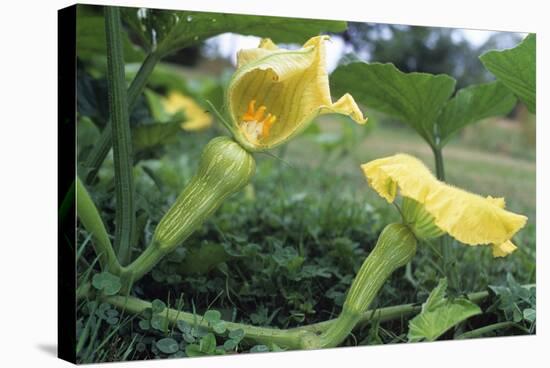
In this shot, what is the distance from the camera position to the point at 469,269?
2426 millimetres

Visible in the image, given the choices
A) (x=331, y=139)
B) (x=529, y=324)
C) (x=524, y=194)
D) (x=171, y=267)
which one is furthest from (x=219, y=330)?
(x=331, y=139)

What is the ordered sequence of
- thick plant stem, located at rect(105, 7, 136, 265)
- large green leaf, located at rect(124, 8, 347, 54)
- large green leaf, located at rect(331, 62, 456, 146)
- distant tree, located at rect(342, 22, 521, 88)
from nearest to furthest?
thick plant stem, located at rect(105, 7, 136, 265), large green leaf, located at rect(124, 8, 347, 54), large green leaf, located at rect(331, 62, 456, 146), distant tree, located at rect(342, 22, 521, 88)

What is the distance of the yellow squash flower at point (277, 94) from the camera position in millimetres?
1740

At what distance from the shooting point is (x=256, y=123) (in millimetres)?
1786

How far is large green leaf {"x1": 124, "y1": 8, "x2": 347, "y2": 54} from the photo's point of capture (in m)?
1.97

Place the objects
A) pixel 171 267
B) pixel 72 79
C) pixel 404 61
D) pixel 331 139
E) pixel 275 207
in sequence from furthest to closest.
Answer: pixel 404 61 < pixel 331 139 < pixel 275 207 < pixel 171 267 < pixel 72 79

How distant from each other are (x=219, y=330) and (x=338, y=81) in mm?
744

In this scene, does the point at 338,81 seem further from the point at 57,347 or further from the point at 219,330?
the point at 57,347

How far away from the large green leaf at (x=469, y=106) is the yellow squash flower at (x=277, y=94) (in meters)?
0.54

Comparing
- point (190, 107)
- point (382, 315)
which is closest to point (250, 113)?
point (382, 315)

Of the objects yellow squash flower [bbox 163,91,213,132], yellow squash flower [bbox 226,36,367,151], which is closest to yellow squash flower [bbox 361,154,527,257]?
yellow squash flower [bbox 226,36,367,151]

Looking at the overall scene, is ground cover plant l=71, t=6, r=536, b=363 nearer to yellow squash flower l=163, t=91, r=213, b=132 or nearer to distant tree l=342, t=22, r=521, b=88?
yellow squash flower l=163, t=91, r=213, b=132

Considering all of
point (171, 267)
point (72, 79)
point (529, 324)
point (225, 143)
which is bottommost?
point (529, 324)

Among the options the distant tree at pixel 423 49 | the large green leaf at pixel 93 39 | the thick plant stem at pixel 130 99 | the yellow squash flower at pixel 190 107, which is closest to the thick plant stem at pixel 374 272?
the thick plant stem at pixel 130 99
